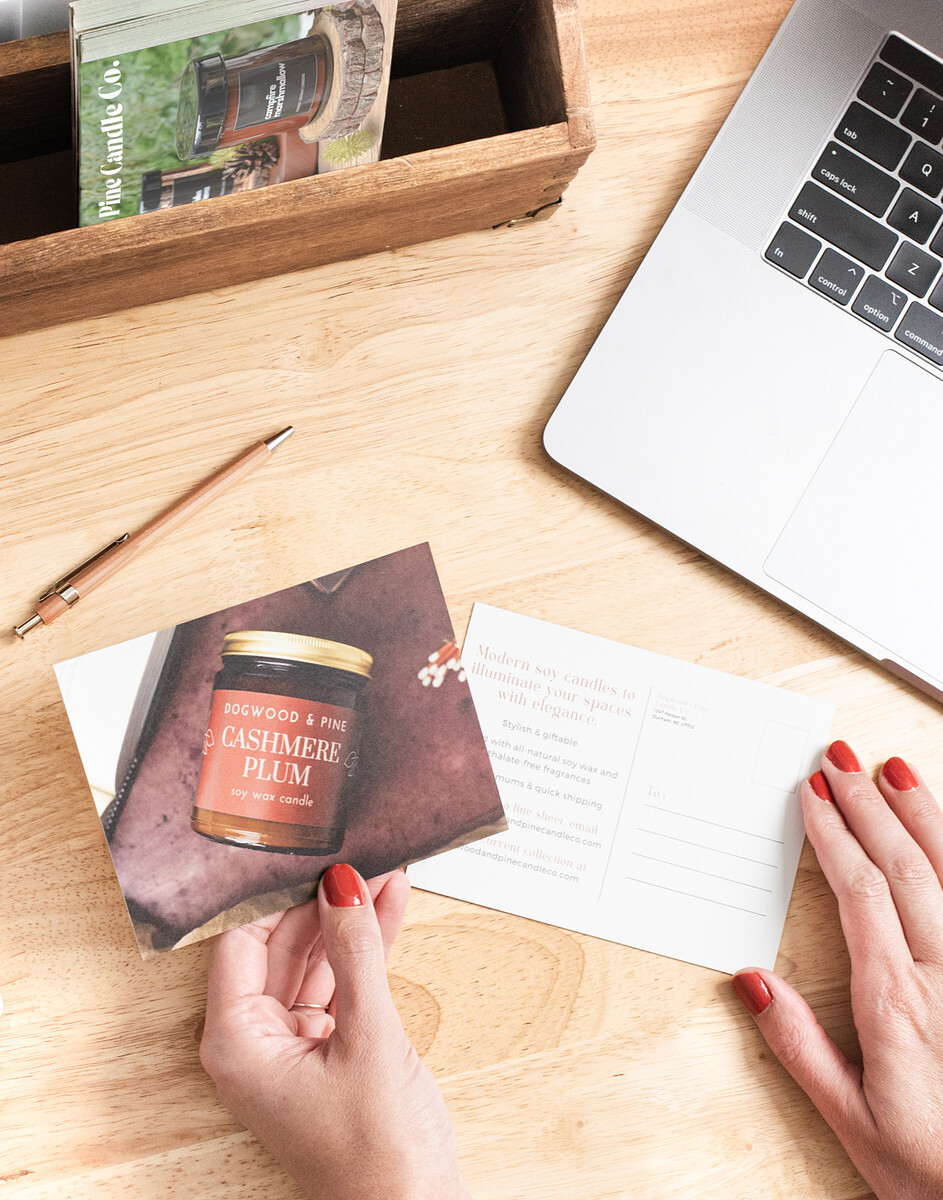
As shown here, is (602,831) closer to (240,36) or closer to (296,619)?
(296,619)

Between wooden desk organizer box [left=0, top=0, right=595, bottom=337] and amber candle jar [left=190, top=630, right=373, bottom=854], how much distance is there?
23 cm

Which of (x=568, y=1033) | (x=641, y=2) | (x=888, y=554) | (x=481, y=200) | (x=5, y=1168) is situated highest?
(x=641, y=2)

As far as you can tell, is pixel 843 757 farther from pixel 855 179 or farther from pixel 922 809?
pixel 855 179

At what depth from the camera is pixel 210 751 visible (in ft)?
1.80

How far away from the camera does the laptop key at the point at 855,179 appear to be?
1.95 ft

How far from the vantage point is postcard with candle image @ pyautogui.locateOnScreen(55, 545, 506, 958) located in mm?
544

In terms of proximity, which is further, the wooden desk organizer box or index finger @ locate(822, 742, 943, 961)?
index finger @ locate(822, 742, 943, 961)

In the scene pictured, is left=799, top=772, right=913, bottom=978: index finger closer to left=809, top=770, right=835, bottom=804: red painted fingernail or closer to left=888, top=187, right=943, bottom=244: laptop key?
left=809, top=770, right=835, bottom=804: red painted fingernail

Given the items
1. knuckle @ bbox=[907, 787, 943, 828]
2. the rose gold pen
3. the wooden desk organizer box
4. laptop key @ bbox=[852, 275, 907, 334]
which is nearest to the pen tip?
the rose gold pen

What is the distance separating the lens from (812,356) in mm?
604

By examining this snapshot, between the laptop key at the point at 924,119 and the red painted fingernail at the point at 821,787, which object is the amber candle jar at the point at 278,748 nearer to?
the red painted fingernail at the point at 821,787

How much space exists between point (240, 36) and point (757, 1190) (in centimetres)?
76

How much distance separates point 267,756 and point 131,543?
6.5 inches

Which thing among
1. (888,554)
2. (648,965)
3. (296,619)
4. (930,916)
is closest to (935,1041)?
(930,916)
